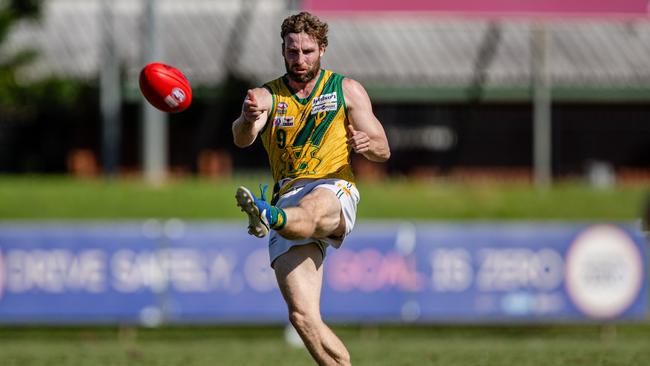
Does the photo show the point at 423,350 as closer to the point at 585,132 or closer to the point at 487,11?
the point at 487,11

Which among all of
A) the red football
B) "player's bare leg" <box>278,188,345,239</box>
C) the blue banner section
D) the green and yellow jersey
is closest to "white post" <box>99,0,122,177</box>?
the blue banner section

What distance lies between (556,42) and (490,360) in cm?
1859

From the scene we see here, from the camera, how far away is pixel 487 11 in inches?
773

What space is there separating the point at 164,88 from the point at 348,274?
7049 mm

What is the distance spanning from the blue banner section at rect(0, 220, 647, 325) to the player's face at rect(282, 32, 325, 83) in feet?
22.6

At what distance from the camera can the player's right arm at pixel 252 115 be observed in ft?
24.1

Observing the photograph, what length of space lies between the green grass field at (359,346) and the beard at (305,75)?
14.8 ft

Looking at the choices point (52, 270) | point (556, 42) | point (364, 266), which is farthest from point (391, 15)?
point (556, 42)

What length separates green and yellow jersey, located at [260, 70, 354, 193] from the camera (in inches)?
300

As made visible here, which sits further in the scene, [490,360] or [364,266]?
[364,266]

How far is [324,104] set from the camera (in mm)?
7625

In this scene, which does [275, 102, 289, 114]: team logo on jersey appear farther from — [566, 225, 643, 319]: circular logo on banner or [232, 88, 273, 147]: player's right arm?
[566, 225, 643, 319]: circular logo on banner

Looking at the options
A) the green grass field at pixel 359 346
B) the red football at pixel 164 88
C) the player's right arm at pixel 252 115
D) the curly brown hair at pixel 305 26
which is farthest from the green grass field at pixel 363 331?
the red football at pixel 164 88

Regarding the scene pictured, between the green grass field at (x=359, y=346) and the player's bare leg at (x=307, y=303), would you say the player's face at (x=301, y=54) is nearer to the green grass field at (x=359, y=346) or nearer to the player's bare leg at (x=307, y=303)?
the player's bare leg at (x=307, y=303)
